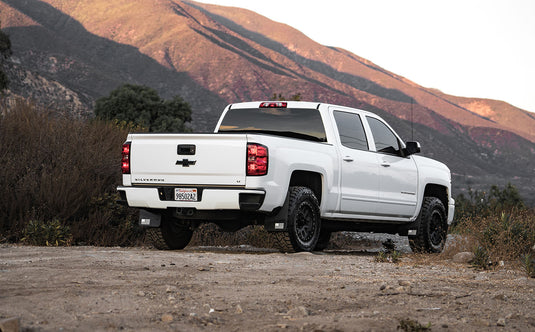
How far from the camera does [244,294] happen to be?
241 inches

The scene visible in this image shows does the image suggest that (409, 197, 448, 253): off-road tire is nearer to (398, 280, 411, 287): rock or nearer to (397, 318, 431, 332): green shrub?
(398, 280, 411, 287): rock

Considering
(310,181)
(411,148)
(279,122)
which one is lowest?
(310,181)

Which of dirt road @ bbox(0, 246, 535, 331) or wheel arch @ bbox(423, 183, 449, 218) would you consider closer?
dirt road @ bbox(0, 246, 535, 331)

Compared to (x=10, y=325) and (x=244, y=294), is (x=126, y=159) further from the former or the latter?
(x=10, y=325)

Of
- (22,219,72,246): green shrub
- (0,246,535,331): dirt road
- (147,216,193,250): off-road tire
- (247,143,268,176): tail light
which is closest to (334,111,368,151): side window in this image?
(247,143,268,176): tail light

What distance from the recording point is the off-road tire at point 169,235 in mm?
10148

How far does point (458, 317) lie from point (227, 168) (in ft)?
13.3

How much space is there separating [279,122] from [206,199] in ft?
6.92

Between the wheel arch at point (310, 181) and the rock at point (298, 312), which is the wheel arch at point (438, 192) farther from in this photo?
the rock at point (298, 312)

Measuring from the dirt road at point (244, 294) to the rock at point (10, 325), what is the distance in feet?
0.80

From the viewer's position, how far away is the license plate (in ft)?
29.7

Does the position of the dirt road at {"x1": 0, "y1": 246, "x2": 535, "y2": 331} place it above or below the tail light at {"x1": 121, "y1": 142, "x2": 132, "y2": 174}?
below

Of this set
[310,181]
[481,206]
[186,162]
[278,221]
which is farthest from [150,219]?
[481,206]

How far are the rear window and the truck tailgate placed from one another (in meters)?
1.76
